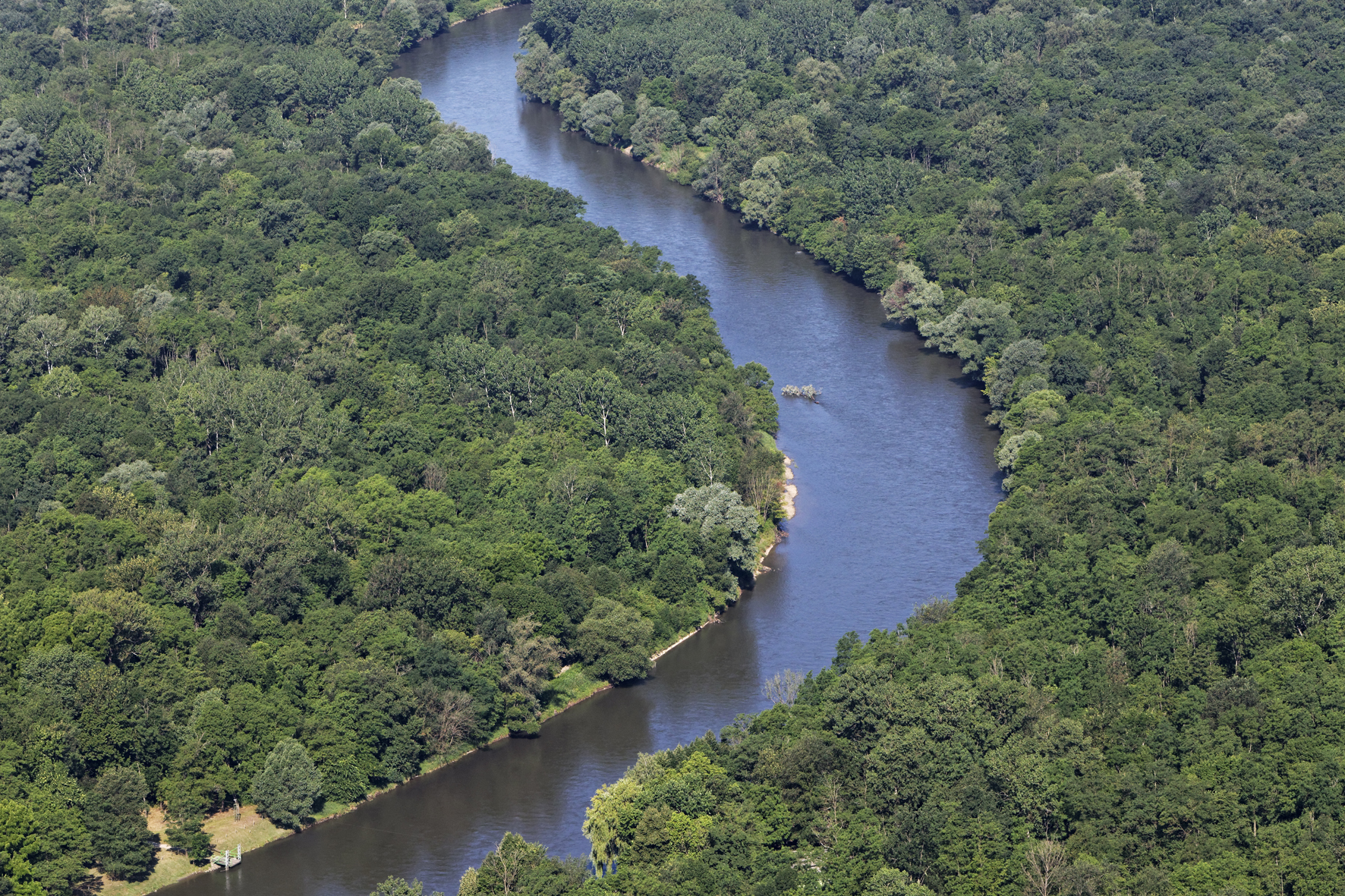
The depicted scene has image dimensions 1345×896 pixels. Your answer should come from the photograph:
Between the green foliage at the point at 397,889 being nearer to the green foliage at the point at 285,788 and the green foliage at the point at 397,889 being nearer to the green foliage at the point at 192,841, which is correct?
the green foliage at the point at 285,788

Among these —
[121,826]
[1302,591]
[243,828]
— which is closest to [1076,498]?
[1302,591]

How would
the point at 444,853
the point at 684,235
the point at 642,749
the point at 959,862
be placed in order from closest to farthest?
the point at 959,862, the point at 444,853, the point at 642,749, the point at 684,235

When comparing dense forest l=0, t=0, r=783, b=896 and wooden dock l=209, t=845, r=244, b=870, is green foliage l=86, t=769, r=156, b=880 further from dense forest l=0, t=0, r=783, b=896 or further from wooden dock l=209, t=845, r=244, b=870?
wooden dock l=209, t=845, r=244, b=870

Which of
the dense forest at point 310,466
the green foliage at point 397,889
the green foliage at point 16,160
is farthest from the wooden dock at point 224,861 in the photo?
the green foliage at point 16,160

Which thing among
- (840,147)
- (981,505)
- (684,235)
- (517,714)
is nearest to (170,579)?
(517,714)

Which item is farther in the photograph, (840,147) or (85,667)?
(840,147)

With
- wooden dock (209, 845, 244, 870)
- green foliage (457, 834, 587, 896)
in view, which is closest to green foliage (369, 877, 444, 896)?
green foliage (457, 834, 587, 896)

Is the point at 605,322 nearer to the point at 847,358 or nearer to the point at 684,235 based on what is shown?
the point at 847,358
